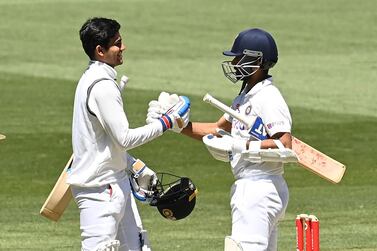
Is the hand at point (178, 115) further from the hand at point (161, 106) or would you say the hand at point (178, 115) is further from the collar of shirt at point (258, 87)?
the collar of shirt at point (258, 87)

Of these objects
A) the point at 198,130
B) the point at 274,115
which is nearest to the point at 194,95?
the point at 198,130

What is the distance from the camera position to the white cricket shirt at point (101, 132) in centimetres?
927

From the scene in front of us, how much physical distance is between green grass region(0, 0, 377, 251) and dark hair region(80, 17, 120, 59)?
13.2 feet

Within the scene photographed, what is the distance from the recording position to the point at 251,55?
9625mm

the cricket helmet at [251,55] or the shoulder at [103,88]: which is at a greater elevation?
the cricket helmet at [251,55]

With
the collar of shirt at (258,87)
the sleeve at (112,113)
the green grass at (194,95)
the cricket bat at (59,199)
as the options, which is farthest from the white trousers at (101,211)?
the green grass at (194,95)

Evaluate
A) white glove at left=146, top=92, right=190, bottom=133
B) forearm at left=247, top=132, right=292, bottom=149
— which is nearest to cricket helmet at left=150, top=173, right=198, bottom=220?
white glove at left=146, top=92, right=190, bottom=133

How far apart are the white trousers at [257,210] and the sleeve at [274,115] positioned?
1.32ft

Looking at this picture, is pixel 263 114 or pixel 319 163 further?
pixel 319 163

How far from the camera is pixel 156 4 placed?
36375 millimetres

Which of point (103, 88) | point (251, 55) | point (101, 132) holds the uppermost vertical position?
point (251, 55)

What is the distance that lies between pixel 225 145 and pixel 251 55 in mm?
720

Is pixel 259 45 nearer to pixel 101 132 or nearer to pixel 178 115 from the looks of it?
pixel 178 115

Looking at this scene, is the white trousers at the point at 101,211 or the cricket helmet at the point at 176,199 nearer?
the white trousers at the point at 101,211
